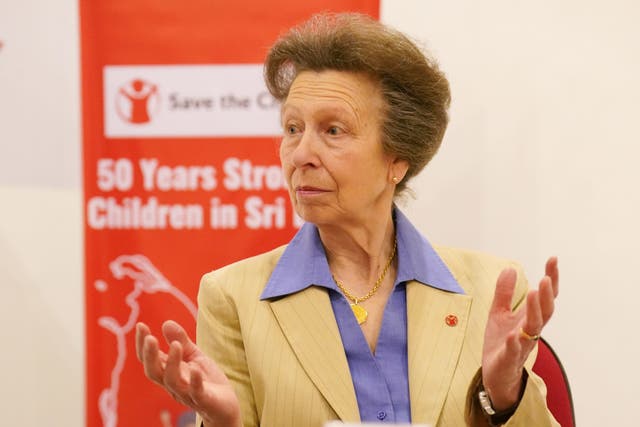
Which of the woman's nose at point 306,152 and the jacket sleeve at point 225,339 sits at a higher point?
the woman's nose at point 306,152

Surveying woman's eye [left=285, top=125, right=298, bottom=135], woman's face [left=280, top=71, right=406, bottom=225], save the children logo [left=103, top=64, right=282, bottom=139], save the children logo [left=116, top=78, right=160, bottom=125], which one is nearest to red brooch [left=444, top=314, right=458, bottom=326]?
woman's face [left=280, top=71, right=406, bottom=225]

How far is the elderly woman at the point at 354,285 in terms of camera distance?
1.80 metres

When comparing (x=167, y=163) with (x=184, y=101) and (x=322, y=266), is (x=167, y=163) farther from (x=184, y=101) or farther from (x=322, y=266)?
(x=322, y=266)

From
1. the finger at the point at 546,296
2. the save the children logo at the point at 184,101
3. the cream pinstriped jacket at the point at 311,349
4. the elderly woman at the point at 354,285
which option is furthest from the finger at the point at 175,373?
the save the children logo at the point at 184,101

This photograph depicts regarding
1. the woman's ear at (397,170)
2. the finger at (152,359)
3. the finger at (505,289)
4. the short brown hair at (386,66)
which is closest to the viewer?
the finger at (152,359)

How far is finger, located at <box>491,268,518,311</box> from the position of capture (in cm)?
153

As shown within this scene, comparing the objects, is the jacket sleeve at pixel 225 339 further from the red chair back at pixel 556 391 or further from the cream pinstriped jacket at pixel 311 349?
the red chair back at pixel 556 391

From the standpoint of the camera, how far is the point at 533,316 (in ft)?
4.85

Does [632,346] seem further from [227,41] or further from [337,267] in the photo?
[227,41]

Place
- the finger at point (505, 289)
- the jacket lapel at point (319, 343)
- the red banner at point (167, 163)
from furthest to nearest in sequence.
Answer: the red banner at point (167, 163) → the jacket lapel at point (319, 343) → the finger at point (505, 289)

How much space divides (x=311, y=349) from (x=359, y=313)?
6.3 inches

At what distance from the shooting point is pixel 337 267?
2.01 meters

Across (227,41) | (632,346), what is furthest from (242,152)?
(632,346)

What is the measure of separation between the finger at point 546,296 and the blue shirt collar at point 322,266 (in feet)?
1.63
